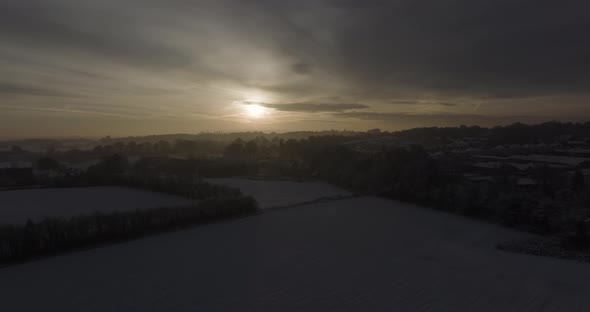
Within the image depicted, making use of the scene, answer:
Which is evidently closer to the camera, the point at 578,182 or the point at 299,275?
the point at 299,275

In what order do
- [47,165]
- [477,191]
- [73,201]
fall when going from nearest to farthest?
[477,191] → [73,201] → [47,165]

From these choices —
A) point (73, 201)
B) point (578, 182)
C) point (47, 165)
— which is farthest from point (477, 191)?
point (47, 165)

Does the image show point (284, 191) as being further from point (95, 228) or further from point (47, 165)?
point (47, 165)

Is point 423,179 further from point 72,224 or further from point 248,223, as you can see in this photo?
point 72,224

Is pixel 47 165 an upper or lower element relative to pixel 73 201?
upper

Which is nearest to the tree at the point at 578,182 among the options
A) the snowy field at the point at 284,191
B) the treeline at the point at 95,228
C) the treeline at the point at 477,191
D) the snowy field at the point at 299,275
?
the treeline at the point at 477,191

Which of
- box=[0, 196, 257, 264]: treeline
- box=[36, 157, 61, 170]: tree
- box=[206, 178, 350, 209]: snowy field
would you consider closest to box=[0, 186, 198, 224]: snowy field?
box=[0, 196, 257, 264]: treeline
